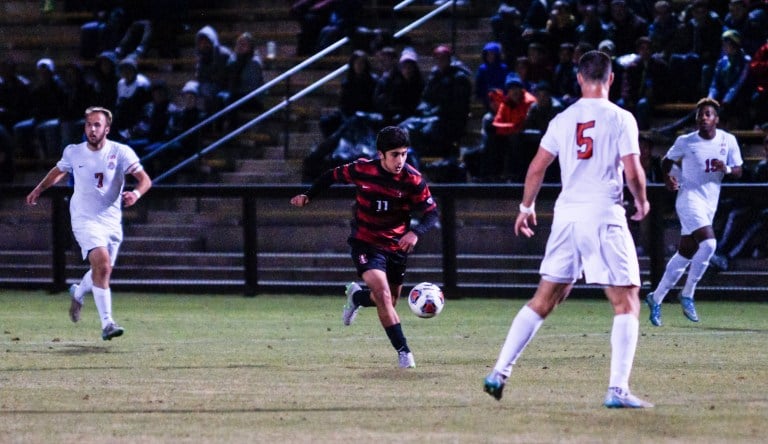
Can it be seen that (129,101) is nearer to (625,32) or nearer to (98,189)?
(625,32)

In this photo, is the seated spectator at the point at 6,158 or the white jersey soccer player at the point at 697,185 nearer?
the white jersey soccer player at the point at 697,185

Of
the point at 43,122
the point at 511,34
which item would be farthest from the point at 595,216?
the point at 43,122

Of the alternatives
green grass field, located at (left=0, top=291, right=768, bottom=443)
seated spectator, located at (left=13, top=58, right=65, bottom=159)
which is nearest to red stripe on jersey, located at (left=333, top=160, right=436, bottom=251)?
green grass field, located at (left=0, top=291, right=768, bottom=443)

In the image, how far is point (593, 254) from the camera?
28.1ft

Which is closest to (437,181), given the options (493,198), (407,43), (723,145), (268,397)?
(493,198)

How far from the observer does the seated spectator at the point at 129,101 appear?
77.6ft

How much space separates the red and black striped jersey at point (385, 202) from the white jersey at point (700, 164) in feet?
15.5

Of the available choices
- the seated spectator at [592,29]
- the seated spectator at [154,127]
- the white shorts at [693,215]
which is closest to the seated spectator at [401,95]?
the seated spectator at [592,29]

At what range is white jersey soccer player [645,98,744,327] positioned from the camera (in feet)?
50.9

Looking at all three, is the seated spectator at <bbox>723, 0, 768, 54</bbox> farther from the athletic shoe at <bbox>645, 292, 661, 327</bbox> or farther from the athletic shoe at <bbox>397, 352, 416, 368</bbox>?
the athletic shoe at <bbox>397, 352, 416, 368</bbox>

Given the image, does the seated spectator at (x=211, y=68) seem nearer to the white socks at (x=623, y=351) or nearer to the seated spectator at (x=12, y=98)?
the seated spectator at (x=12, y=98)

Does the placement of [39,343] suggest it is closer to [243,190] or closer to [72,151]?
[72,151]

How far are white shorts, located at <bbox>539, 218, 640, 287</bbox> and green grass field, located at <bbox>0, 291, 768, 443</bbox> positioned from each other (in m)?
0.80

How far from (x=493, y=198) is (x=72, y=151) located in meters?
6.39
